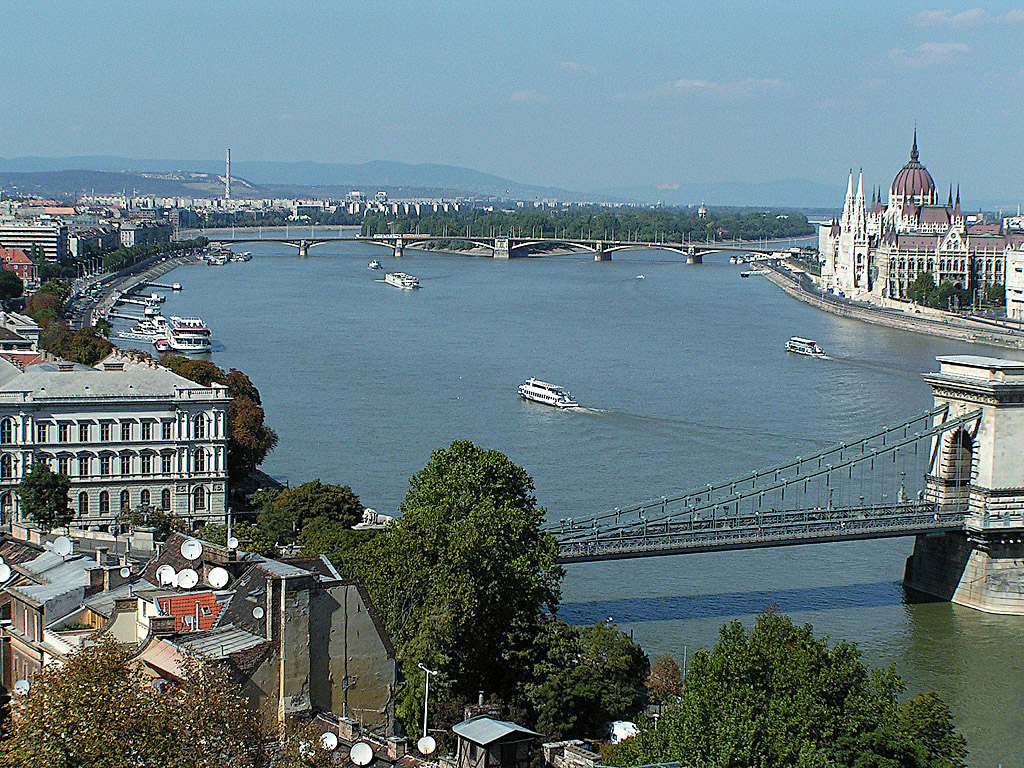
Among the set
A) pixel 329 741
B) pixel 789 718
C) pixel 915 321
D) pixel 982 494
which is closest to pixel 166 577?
pixel 329 741

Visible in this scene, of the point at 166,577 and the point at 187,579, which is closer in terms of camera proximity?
the point at 187,579

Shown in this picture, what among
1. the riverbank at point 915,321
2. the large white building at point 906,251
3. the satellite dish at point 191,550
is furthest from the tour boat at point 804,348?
the satellite dish at point 191,550

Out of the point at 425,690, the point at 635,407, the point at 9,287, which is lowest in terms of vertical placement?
the point at 635,407

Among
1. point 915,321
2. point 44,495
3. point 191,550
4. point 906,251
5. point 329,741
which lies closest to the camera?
point 329,741

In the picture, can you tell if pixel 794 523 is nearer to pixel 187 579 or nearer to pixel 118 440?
pixel 118 440

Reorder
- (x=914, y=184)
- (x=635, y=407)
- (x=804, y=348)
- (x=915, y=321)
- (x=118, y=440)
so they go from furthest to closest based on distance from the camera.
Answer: (x=914, y=184) < (x=915, y=321) < (x=804, y=348) < (x=635, y=407) < (x=118, y=440)

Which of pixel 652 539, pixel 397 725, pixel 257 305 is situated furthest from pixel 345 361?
pixel 397 725
